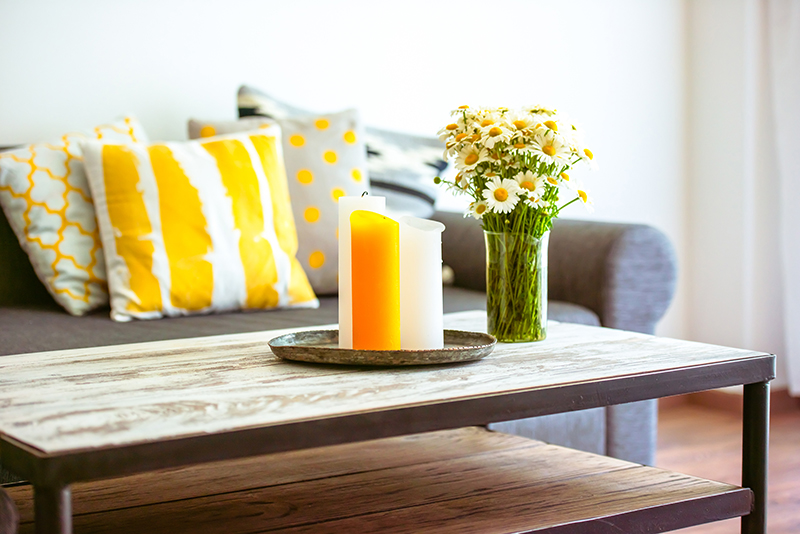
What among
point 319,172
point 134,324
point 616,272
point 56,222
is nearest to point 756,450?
point 616,272

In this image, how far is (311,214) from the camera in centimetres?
201

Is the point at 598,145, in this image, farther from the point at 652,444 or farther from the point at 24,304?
the point at 24,304

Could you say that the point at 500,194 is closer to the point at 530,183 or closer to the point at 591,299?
the point at 530,183

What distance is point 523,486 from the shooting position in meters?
1.10

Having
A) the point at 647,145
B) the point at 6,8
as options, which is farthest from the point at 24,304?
the point at 647,145

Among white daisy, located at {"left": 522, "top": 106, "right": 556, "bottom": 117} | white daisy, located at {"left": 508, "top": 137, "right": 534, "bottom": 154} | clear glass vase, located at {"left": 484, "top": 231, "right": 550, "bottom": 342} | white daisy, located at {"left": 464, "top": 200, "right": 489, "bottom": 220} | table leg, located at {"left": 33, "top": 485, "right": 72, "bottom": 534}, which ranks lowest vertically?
table leg, located at {"left": 33, "top": 485, "right": 72, "bottom": 534}

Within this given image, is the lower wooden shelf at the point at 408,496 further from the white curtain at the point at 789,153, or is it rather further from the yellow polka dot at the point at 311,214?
the white curtain at the point at 789,153

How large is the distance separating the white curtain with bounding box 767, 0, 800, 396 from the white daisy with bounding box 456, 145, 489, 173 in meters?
1.95

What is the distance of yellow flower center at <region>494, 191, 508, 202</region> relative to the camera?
115 centimetres

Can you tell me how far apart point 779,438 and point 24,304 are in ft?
7.04

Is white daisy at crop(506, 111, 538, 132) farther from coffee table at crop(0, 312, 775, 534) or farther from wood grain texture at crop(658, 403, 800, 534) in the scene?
wood grain texture at crop(658, 403, 800, 534)

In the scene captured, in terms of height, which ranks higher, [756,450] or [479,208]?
[479,208]

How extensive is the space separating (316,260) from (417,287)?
3.17 feet

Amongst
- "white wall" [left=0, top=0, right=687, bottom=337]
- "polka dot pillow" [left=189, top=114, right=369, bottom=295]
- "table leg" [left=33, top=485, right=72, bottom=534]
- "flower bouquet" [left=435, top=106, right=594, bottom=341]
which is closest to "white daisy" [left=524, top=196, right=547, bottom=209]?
"flower bouquet" [left=435, top=106, right=594, bottom=341]
